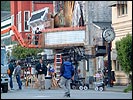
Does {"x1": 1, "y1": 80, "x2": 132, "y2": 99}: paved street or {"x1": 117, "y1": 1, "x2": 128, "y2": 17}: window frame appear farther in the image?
{"x1": 117, "y1": 1, "x2": 128, "y2": 17}: window frame

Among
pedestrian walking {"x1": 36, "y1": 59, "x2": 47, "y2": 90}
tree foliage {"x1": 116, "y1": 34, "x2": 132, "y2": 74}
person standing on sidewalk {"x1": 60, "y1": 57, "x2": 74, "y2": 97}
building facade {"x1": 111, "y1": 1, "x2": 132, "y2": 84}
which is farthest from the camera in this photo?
building facade {"x1": 111, "y1": 1, "x2": 132, "y2": 84}

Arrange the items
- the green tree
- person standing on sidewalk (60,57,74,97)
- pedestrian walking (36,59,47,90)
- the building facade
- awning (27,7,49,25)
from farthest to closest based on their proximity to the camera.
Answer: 1. the green tree
2. awning (27,7,49,25)
3. the building facade
4. pedestrian walking (36,59,47,90)
5. person standing on sidewalk (60,57,74,97)

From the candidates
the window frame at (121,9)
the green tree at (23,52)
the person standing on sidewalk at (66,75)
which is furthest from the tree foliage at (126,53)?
the green tree at (23,52)

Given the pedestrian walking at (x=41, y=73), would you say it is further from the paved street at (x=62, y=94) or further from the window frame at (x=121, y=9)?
the window frame at (x=121, y=9)

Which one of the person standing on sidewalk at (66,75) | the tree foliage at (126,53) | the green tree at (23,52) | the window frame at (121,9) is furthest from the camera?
the green tree at (23,52)

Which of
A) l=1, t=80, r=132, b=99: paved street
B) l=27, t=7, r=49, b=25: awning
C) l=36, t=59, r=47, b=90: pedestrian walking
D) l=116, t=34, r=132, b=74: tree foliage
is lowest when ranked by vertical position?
l=1, t=80, r=132, b=99: paved street

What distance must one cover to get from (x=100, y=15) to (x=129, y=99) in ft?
83.5

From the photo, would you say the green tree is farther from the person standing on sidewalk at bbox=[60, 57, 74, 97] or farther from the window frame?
the person standing on sidewalk at bbox=[60, 57, 74, 97]

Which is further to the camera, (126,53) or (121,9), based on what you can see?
(121,9)

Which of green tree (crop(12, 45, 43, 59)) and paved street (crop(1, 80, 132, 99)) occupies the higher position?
green tree (crop(12, 45, 43, 59))

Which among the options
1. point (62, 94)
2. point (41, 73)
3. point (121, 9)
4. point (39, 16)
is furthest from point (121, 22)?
point (39, 16)

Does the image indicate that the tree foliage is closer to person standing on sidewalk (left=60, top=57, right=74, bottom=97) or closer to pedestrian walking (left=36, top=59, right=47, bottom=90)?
person standing on sidewalk (left=60, top=57, right=74, bottom=97)

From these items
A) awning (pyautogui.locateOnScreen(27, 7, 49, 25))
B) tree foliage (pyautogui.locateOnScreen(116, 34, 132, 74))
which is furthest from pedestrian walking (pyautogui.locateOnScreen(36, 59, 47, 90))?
awning (pyautogui.locateOnScreen(27, 7, 49, 25))

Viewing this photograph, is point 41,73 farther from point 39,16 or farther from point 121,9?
point 39,16
